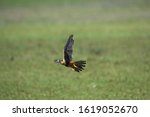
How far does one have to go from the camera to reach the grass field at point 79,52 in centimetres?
1538

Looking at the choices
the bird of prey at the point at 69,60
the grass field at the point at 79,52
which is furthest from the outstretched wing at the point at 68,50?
the grass field at the point at 79,52

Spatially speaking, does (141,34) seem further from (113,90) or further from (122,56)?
(113,90)

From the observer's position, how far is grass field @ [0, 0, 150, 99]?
15375mm

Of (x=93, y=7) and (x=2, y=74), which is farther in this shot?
(x=93, y=7)

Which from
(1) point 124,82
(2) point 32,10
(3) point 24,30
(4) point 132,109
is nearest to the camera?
(4) point 132,109

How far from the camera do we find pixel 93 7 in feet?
159

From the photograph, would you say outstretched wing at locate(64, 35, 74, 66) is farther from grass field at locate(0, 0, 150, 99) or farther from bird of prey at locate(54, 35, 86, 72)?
grass field at locate(0, 0, 150, 99)

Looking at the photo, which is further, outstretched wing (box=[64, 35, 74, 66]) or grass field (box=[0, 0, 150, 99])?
grass field (box=[0, 0, 150, 99])

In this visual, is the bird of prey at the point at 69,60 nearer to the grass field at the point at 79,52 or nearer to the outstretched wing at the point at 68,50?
the outstretched wing at the point at 68,50

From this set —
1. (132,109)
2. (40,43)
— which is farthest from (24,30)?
(132,109)

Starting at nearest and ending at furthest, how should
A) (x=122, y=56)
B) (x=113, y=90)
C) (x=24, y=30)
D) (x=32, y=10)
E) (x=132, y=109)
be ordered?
1. (x=132, y=109)
2. (x=113, y=90)
3. (x=122, y=56)
4. (x=24, y=30)
5. (x=32, y=10)

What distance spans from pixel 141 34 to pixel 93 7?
20.3 metres

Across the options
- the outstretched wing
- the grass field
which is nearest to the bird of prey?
the outstretched wing

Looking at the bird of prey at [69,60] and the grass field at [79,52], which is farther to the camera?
the grass field at [79,52]
